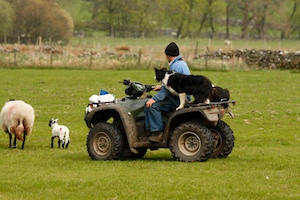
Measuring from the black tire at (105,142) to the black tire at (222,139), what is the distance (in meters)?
1.80

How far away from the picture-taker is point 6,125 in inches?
663

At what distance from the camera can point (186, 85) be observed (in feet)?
43.9

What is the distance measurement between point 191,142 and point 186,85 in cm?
107

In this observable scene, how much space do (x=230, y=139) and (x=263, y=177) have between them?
2.21 metres

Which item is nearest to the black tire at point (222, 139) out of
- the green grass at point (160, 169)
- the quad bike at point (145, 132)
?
the quad bike at point (145, 132)

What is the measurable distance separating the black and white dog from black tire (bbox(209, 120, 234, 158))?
2.72 ft

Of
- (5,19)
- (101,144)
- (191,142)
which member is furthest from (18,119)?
(5,19)

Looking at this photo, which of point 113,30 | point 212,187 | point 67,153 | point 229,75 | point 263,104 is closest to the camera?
point 212,187

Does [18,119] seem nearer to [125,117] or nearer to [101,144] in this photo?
[101,144]

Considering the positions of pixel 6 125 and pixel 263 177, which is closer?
pixel 263 177

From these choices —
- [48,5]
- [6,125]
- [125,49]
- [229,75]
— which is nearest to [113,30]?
[48,5]

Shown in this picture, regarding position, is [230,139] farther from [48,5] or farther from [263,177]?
[48,5]

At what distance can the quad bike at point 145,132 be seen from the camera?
13477mm

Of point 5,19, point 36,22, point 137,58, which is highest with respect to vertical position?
point 5,19
